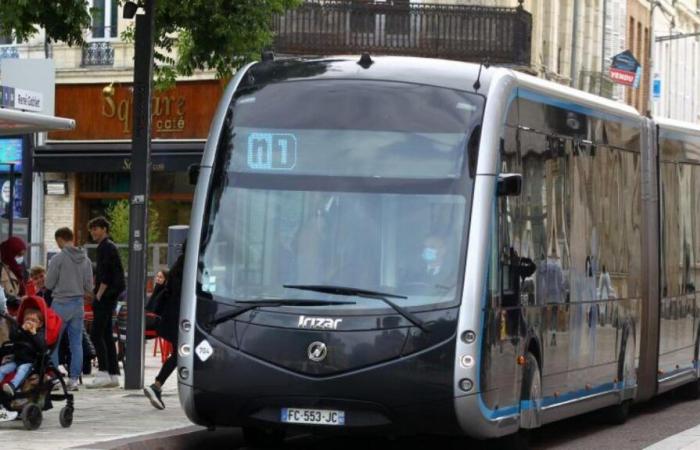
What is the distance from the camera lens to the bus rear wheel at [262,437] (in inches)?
642

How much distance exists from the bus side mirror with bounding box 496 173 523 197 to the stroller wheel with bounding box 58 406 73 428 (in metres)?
3.85

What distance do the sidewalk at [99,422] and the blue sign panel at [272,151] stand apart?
2298mm

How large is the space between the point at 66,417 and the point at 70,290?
5058 mm

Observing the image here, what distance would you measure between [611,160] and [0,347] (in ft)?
20.4

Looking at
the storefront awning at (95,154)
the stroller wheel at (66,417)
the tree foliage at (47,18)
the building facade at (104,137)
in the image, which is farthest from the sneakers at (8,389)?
the storefront awning at (95,154)

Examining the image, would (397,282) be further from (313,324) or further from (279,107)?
(279,107)

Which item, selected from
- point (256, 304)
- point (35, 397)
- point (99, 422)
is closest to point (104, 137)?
point (99, 422)

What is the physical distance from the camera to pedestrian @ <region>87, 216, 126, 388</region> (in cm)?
2139

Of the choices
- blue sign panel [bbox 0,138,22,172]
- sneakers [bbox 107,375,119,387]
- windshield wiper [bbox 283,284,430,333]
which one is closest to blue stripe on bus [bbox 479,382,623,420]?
windshield wiper [bbox 283,284,430,333]

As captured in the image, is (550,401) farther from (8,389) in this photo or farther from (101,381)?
(101,381)

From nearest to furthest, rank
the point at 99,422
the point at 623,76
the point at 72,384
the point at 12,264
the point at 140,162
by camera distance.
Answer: the point at 99,422 → the point at 140,162 → the point at 72,384 → the point at 12,264 → the point at 623,76

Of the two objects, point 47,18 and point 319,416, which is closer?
point 319,416

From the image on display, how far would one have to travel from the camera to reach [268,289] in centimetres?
1455

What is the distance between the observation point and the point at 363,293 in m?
14.4
